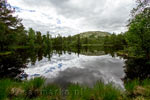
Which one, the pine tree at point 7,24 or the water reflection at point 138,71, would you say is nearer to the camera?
the water reflection at point 138,71

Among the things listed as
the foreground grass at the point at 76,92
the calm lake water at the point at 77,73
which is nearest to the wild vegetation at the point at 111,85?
the foreground grass at the point at 76,92

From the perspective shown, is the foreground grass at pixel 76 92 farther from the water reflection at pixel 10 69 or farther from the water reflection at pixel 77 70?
the water reflection at pixel 10 69

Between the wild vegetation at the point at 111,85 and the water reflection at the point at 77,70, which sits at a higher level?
the wild vegetation at the point at 111,85

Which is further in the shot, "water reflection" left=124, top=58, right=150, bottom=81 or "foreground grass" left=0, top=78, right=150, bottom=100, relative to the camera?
"water reflection" left=124, top=58, right=150, bottom=81

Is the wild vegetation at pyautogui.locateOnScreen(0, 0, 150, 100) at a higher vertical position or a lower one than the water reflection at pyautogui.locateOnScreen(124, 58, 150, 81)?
higher

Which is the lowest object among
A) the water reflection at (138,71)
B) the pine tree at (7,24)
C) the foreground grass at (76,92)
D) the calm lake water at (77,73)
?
the calm lake water at (77,73)

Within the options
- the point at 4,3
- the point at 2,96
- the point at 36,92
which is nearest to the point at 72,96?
the point at 36,92

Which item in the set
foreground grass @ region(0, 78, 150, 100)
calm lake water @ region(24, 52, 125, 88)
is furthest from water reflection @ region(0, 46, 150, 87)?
foreground grass @ region(0, 78, 150, 100)

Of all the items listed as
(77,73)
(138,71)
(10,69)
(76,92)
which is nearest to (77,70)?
(77,73)

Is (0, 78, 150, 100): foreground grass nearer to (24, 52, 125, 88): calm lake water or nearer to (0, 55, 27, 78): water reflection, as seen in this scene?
(24, 52, 125, 88): calm lake water

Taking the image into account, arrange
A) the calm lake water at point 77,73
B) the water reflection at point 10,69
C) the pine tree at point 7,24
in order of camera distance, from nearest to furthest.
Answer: the calm lake water at point 77,73 → the water reflection at point 10,69 → the pine tree at point 7,24

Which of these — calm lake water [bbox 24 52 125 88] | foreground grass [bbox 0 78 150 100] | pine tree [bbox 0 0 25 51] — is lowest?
calm lake water [bbox 24 52 125 88]

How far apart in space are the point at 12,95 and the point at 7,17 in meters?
33.8

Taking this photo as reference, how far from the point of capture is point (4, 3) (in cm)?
2786
